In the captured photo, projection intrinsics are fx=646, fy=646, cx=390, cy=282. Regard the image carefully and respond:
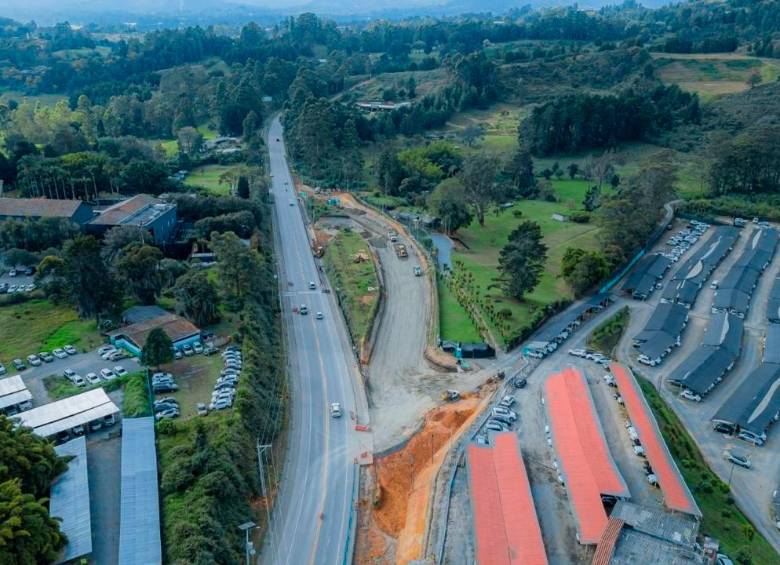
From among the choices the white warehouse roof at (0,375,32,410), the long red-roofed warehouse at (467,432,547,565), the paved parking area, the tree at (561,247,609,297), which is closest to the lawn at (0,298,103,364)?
the paved parking area

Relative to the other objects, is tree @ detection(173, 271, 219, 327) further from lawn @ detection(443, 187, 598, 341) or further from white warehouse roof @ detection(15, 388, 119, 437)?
lawn @ detection(443, 187, 598, 341)

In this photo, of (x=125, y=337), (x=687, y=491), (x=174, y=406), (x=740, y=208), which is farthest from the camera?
(x=740, y=208)

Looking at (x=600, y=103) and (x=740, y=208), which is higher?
(x=600, y=103)

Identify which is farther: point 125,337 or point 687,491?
point 125,337

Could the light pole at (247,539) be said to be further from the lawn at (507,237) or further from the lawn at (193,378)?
the lawn at (507,237)

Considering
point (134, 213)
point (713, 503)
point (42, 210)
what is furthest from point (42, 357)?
point (713, 503)

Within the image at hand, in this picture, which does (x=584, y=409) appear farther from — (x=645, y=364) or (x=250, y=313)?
(x=250, y=313)

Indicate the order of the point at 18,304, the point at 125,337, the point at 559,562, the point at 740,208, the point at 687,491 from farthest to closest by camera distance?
1. the point at 740,208
2. the point at 18,304
3. the point at 125,337
4. the point at 687,491
5. the point at 559,562

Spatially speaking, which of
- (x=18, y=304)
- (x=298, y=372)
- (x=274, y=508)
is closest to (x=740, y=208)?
(x=298, y=372)
